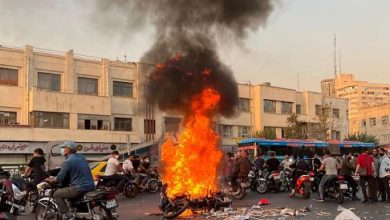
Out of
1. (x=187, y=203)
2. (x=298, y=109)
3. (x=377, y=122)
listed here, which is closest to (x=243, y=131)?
(x=298, y=109)

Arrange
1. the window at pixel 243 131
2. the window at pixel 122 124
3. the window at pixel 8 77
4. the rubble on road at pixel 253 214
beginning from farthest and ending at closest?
the window at pixel 243 131 → the window at pixel 122 124 → the window at pixel 8 77 → the rubble on road at pixel 253 214

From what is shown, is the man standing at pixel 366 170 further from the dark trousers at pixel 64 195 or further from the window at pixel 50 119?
the window at pixel 50 119

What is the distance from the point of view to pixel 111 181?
54.2 ft

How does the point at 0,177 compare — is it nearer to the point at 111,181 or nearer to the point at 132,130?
the point at 111,181

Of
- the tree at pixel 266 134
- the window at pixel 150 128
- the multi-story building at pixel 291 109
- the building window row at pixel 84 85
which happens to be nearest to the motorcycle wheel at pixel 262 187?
the building window row at pixel 84 85

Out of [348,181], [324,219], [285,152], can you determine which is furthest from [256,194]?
[285,152]

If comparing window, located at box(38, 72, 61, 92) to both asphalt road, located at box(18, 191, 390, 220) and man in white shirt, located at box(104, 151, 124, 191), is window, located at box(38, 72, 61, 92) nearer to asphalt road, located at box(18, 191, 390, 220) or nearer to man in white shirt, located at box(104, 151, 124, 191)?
asphalt road, located at box(18, 191, 390, 220)

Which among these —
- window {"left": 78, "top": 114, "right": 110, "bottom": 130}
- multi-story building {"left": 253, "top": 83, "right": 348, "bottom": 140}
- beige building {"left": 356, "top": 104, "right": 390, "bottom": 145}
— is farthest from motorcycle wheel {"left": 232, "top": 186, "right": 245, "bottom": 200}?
beige building {"left": 356, "top": 104, "right": 390, "bottom": 145}

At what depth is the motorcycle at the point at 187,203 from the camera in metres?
11.1

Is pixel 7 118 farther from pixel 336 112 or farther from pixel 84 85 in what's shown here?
pixel 336 112

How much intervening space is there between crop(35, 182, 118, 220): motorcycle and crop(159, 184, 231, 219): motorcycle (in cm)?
269

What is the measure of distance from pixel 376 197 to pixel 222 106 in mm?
5598

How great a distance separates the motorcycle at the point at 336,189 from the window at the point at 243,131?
36321 millimetres

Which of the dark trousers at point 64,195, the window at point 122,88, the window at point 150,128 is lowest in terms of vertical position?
the dark trousers at point 64,195
